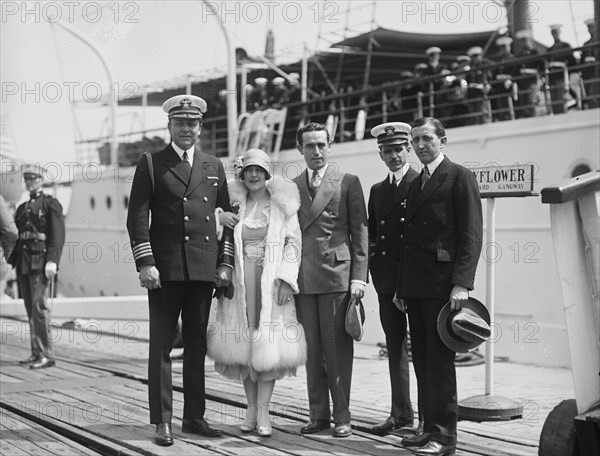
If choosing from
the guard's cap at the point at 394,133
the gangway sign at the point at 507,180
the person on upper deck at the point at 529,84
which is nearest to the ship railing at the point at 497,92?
the person on upper deck at the point at 529,84

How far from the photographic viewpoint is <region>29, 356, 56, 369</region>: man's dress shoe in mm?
8797

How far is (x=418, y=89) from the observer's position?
12.5m

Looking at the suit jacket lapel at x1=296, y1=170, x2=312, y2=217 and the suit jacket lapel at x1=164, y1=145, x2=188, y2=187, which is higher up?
the suit jacket lapel at x1=164, y1=145, x2=188, y2=187

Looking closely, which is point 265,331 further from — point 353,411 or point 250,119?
point 250,119

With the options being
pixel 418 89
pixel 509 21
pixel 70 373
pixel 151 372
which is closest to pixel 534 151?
pixel 418 89

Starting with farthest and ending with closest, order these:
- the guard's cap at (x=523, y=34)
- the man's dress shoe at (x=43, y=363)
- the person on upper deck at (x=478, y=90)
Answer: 1. the guard's cap at (x=523, y=34)
2. the person on upper deck at (x=478, y=90)
3. the man's dress shoe at (x=43, y=363)

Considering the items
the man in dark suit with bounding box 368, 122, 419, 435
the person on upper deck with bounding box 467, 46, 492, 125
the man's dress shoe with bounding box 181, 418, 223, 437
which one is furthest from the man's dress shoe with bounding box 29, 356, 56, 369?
the person on upper deck with bounding box 467, 46, 492, 125

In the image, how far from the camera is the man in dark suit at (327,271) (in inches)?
220

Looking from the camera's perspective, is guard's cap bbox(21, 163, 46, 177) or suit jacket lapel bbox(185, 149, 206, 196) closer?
suit jacket lapel bbox(185, 149, 206, 196)

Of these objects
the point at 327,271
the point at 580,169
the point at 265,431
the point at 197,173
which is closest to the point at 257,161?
the point at 197,173

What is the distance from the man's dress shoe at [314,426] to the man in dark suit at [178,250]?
507 millimetres

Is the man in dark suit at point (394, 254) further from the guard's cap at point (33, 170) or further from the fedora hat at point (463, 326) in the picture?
the guard's cap at point (33, 170)

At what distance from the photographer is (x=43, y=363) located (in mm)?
8844

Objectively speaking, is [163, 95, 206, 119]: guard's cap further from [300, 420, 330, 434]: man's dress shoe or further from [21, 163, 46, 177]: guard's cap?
[21, 163, 46, 177]: guard's cap
